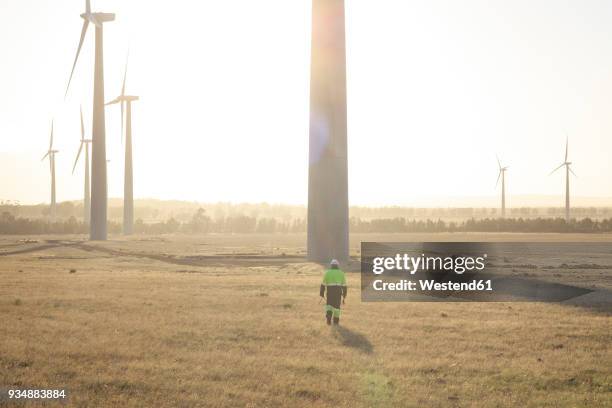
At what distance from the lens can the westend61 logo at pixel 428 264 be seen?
5041 centimetres

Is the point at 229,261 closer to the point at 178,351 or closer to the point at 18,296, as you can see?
the point at 18,296

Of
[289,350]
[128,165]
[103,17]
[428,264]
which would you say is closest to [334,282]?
[289,350]

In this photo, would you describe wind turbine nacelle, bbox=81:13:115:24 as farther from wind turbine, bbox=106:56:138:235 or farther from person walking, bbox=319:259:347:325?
person walking, bbox=319:259:347:325

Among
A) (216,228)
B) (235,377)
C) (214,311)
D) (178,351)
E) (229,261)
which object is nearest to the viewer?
(235,377)

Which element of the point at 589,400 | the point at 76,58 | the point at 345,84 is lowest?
the point at 589,400

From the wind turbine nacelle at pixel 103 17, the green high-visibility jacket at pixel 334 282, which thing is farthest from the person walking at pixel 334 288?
the wind turbine nacelle at pixel 103 17

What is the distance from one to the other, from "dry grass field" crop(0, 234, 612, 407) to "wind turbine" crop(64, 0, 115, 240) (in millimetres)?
56370

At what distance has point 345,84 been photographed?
5819 cm

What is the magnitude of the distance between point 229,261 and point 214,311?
34.3 meters

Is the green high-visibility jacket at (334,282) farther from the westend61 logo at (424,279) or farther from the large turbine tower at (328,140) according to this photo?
the large turbine tower at (328,140)

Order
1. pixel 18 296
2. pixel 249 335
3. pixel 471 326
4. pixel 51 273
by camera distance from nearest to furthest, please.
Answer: pixel 249 335
pixel 471 326
pixel 18 296
pixel 51 273

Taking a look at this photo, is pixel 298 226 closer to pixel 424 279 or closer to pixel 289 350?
pixel 424 279

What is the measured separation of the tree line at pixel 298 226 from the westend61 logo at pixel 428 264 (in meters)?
81.0

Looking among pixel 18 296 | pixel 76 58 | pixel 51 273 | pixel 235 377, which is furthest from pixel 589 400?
pixel 76 58
